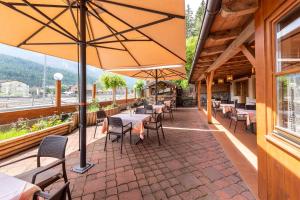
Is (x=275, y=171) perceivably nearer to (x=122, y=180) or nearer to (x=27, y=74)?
(x=122, y=180)

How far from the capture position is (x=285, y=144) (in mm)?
1604

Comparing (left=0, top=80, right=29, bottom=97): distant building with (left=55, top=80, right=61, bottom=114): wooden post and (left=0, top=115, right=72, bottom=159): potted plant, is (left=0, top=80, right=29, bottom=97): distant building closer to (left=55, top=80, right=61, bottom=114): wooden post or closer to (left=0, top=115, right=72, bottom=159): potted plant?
(left=55, top=80, right=61, bottom=114): wooden post

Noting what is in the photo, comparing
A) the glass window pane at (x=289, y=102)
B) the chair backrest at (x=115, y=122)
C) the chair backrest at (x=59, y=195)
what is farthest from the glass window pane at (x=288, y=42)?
the chair backrest at (x=115, y=122)

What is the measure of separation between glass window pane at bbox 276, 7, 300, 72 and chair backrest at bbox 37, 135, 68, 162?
2687mm

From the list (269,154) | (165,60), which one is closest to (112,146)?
(165,60)

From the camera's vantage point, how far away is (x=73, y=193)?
2318 mm

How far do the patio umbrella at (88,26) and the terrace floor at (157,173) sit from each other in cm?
52

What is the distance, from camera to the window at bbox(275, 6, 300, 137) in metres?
1.58

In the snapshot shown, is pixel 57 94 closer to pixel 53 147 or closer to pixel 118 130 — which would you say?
pixel 118 130

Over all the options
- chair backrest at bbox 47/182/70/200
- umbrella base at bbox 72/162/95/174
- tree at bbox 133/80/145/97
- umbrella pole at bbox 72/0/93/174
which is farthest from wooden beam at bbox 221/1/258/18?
tree at bbox 133/80/145/97

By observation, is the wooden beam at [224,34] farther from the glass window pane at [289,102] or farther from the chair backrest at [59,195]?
the chair backrest at [59,195]

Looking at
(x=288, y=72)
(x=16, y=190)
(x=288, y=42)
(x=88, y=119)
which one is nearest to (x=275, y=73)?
(x=288, y=72)

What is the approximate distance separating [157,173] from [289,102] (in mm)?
2186

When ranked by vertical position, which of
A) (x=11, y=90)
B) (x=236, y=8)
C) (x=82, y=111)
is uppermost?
(x=11, y=90)
